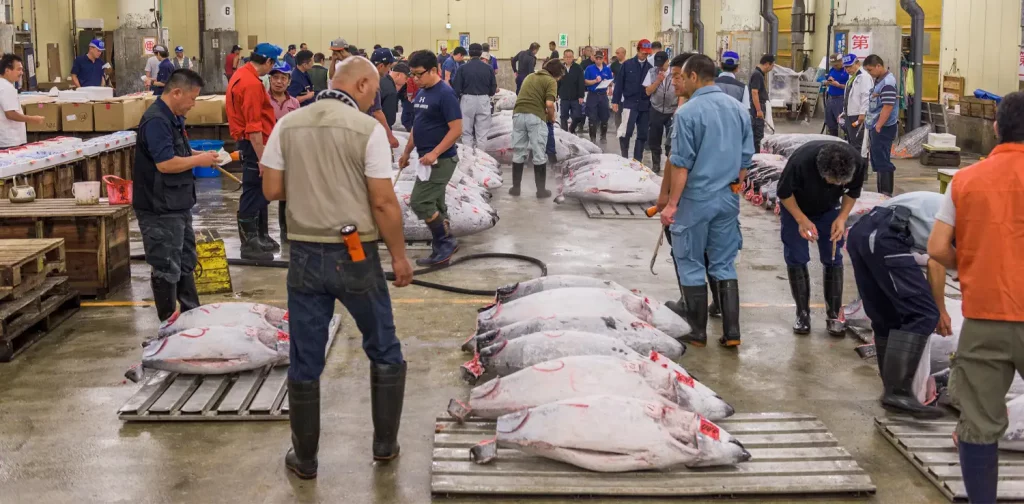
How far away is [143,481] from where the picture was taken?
4.56 m

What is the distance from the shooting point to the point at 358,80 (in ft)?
14.9

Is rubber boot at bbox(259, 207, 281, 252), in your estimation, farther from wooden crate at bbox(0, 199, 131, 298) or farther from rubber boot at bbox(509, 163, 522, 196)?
rubber boot at bbox(509, 163, 522, 196)

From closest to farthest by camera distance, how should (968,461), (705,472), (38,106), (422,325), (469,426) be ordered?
1. (968,461)
2. (705,472)
3. (469,426)
4. (422,325)
5. (38,106)

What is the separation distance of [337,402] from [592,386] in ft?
4.83

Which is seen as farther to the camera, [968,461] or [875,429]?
[875,429]

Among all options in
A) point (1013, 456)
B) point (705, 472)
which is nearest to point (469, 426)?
point (705, 472)

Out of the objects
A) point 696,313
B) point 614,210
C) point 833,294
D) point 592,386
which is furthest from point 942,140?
point 592,386

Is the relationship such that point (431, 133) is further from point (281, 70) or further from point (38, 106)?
point (38, 106)

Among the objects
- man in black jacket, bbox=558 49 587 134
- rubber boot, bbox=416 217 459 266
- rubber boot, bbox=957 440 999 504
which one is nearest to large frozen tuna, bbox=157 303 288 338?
rubber boot, bbox=416 217 459 266

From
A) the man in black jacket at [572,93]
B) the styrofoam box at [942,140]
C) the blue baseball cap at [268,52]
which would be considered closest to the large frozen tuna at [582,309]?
the blue baseball cap at [268,52]

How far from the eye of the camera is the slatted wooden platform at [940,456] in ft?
14.4

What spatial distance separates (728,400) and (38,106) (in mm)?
9808

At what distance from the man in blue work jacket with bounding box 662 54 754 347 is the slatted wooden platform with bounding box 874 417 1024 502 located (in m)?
1.52

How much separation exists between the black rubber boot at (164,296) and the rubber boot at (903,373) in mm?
4056
